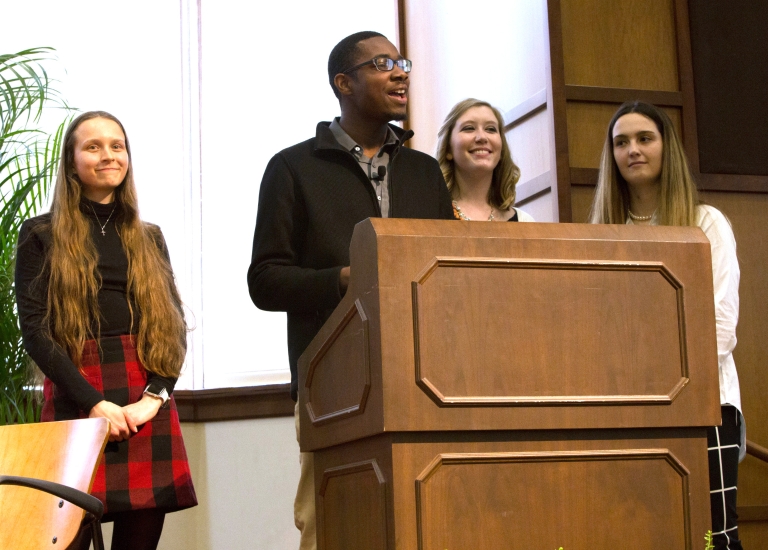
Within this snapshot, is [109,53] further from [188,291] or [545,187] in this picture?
[545,187]

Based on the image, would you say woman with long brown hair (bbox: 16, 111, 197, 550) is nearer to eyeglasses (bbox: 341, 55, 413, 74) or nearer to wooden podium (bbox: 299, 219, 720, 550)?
eyeglasses (bbox: 341, 55, 413, 74)

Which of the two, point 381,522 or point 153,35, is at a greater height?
point 153,35

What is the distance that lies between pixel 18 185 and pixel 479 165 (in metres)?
1.82

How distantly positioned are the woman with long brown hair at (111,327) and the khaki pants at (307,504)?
440 millimetres

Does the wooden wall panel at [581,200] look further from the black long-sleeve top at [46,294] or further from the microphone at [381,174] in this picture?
the black long-sleeve top at [46,294]

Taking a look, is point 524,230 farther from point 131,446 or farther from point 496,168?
point 496,168

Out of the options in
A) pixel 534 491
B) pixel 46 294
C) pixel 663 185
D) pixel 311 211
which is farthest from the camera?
pixel 663 185

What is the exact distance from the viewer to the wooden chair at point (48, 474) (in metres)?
2.23

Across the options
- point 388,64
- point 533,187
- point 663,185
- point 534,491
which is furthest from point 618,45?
point 534,491

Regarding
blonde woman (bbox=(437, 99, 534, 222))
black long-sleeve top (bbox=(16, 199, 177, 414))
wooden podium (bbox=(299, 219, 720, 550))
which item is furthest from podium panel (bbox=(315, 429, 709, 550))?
blonde woman (bbox=(437, 99, 534, 222))

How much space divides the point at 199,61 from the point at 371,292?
3.49 metres

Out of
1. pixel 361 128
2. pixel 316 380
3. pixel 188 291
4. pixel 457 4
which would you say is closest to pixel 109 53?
pixel 188 291

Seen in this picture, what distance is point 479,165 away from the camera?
336 cm

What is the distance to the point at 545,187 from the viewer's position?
403 centimetres
